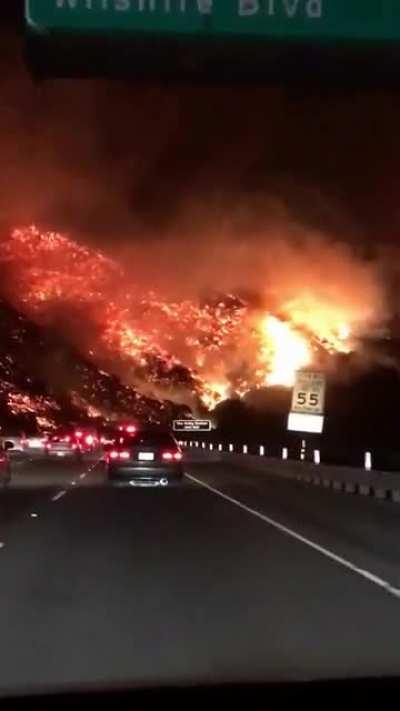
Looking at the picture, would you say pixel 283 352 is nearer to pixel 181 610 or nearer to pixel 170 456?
pixel 170 456

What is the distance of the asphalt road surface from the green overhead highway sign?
5911 millimetres

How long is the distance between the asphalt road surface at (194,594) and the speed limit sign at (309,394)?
52.2 ft

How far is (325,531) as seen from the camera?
23047 mm

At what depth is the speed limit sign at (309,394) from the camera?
4466 cm

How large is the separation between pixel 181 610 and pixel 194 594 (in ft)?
3.92

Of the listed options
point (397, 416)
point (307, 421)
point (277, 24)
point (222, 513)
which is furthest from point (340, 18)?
point (397, 416)

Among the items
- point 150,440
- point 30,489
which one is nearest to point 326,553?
point 150,440

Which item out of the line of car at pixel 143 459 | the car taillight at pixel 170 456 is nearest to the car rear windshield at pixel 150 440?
the line of car at pixel 143 459

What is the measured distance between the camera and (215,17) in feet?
43.2

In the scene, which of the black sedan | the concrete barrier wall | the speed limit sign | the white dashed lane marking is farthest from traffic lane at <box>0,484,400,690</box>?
the speed limit sign

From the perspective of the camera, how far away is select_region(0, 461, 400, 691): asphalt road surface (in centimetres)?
1005

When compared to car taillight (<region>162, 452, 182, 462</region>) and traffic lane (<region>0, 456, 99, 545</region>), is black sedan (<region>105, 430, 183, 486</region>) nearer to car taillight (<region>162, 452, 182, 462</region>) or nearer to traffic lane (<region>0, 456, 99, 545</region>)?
car taillight (<region>162, 452, 182, 462</region>)

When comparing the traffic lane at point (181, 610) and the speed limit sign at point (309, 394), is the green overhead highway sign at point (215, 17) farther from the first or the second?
the speed limit sign at point (309, 394)

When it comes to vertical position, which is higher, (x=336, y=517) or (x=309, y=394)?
(x=309, y=394)
